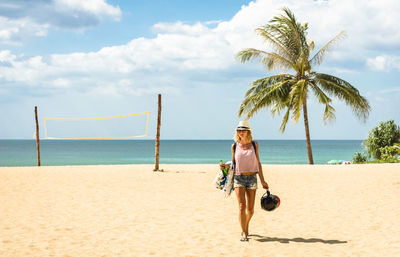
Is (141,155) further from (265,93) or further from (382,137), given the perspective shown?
(265,93)

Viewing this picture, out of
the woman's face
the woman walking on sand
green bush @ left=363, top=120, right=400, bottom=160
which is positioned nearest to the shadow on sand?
the woman walking on sand

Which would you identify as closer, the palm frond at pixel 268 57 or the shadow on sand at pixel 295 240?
the shadow on sand at pixel 295 240

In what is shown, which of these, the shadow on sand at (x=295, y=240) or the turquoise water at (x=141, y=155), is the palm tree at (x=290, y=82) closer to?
the shadow on sand at (x=295, y=240)

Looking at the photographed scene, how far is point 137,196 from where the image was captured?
8.29 meters

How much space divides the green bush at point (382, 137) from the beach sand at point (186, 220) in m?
13.7

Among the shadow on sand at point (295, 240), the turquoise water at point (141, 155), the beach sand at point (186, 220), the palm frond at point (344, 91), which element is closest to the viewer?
the beach sand at point (186, 220)

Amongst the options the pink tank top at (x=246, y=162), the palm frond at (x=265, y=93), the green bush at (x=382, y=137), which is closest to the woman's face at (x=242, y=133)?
the pink tank top at (x=246, y=162)

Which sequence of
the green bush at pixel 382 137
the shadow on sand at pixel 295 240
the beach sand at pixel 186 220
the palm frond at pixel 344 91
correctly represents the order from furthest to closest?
the green bush at pixel 382 137
the palm frond at pixel 344 91
the shadow on sand at pixel 295 240
the beach sand at pixel 186 220

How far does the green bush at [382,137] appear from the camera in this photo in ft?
74.5

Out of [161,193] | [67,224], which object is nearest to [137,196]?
[161,193]

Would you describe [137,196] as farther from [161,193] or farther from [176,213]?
[176,213]

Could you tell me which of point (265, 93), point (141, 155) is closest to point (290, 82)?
point (265, 93)

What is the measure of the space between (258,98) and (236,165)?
12.5 m

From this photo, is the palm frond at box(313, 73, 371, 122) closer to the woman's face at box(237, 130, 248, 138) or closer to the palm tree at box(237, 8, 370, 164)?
the palm tree at box(237, 8, 370, 164)
